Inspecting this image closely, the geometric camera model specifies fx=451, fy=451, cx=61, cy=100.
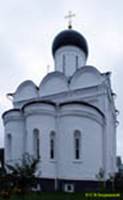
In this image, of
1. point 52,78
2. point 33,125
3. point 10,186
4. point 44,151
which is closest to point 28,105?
point 33,125

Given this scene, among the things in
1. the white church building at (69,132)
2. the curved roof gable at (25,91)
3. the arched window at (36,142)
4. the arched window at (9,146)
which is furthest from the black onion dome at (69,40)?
the arched window at (36,142)

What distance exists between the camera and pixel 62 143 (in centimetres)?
2377

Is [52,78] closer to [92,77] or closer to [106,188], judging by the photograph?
[92,77]

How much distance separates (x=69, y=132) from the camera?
2373cm

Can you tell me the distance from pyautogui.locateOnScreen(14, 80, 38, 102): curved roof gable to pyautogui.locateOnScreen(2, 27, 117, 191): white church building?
1.92 metres

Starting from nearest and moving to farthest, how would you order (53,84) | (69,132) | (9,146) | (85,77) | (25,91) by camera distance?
(69,132)
(9,146)
(85,77)
(53,84)
(25,91)

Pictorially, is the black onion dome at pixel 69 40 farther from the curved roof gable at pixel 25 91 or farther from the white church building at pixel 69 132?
the curved roof gable at pixel 25 91

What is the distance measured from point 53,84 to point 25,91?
7.44 feet

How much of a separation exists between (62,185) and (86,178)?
1.30m

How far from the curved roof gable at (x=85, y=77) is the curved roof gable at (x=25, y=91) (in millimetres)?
2911

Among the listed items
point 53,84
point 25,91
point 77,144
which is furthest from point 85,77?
point 77,144

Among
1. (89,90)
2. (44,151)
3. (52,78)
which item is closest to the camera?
(44,151)

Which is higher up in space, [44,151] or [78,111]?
[78,111]

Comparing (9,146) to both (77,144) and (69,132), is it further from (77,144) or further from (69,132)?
(77,144)
